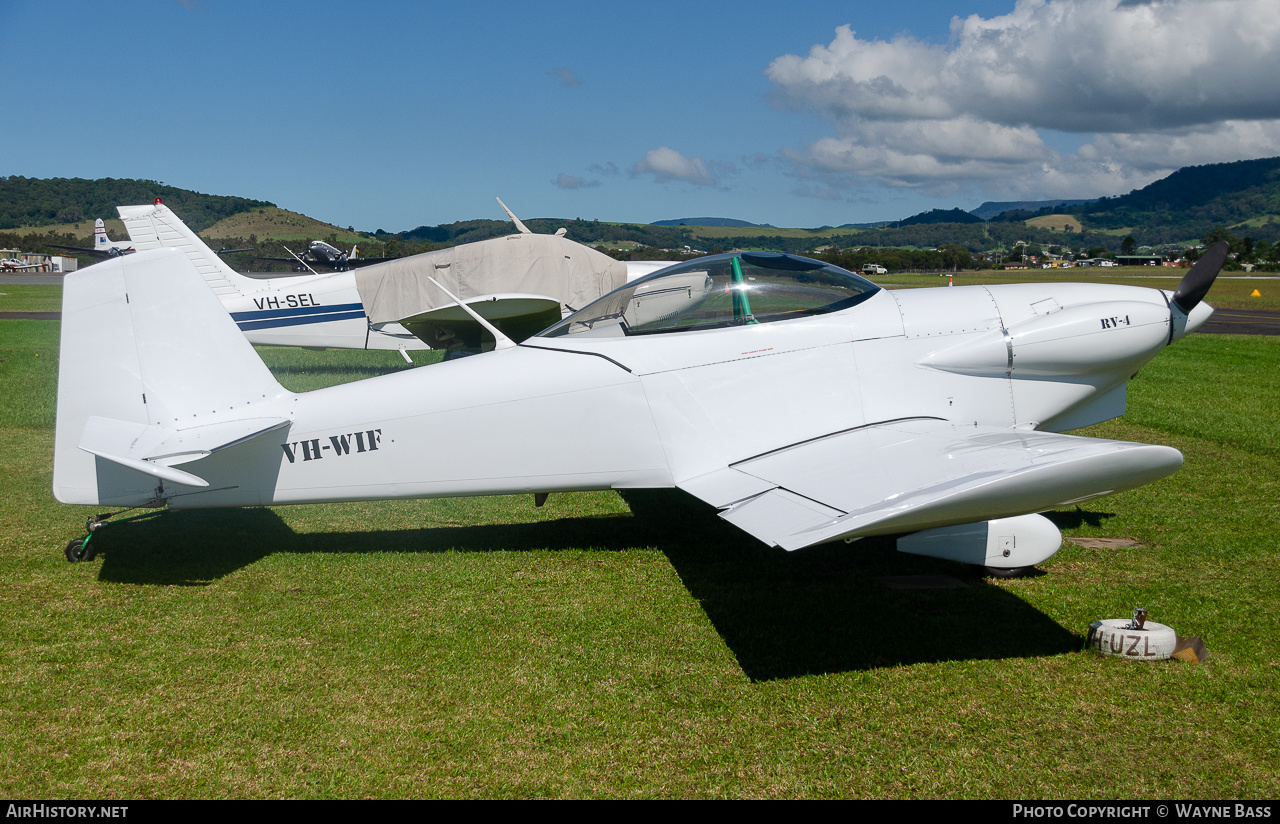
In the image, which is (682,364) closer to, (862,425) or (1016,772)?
(862,425)

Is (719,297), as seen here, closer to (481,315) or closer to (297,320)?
(481,315)

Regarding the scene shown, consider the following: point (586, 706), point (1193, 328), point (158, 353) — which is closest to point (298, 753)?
point (586, 706)

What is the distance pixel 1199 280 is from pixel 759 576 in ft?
11.9

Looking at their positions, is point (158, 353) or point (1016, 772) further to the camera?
point (158, 353)

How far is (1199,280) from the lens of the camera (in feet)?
17.8

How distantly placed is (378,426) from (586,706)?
2.28 meters

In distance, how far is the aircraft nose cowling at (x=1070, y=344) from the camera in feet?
16.9

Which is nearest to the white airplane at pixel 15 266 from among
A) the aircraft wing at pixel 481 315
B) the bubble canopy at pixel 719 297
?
the aircraft wing at pixel 481 315

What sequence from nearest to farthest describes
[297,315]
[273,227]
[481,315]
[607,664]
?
[607,664]
[481,315]
[297,315]
[273,227]

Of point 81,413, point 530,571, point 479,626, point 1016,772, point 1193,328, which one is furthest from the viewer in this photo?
point 1193,328

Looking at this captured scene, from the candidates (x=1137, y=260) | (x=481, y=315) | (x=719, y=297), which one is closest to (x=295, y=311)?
(x=481, y=315)

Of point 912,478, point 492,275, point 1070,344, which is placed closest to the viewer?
point 912,478

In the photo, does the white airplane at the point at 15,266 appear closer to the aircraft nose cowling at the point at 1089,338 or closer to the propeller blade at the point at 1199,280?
the aircraft nose cowling at the point at 1089,338

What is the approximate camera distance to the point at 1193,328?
18.8 ft
